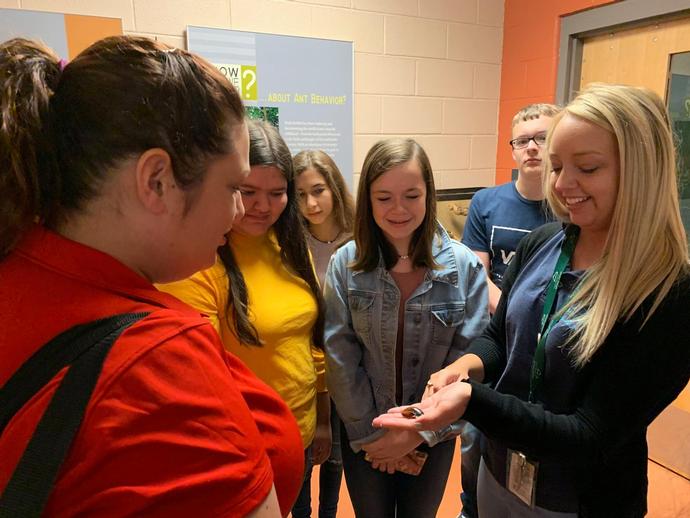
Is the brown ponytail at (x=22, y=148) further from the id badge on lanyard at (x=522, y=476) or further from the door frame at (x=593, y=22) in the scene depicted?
the door frame at (x=593, y=22)

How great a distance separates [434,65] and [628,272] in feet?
8.22

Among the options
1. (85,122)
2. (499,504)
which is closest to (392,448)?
(499,504)

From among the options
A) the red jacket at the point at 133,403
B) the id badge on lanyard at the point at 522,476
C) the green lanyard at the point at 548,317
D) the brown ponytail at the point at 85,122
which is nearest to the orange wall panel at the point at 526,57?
the green lanyard at the point at 548,317

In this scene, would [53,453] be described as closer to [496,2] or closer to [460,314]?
[460,314]

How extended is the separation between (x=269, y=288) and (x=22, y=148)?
87 centimetres

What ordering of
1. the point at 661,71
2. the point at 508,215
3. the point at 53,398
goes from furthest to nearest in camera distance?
the point at 661,71 < the point at 508,215 < the point at 53,398

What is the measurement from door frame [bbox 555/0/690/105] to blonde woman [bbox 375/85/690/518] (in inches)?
58.6

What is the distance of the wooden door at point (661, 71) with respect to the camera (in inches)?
94.3

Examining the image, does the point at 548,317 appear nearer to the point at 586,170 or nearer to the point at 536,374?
the point at 536,374

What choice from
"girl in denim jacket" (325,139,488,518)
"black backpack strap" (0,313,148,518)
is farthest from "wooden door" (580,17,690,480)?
"black backpack strap" (0,313,148,518)

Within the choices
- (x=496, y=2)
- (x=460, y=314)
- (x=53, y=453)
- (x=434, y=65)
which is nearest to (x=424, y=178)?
(x=460, y=314)

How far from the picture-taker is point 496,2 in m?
3.25

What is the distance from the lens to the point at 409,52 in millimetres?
3025

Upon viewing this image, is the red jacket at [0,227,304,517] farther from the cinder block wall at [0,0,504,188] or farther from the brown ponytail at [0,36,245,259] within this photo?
the cinder block wall at [0,0,504,188]
